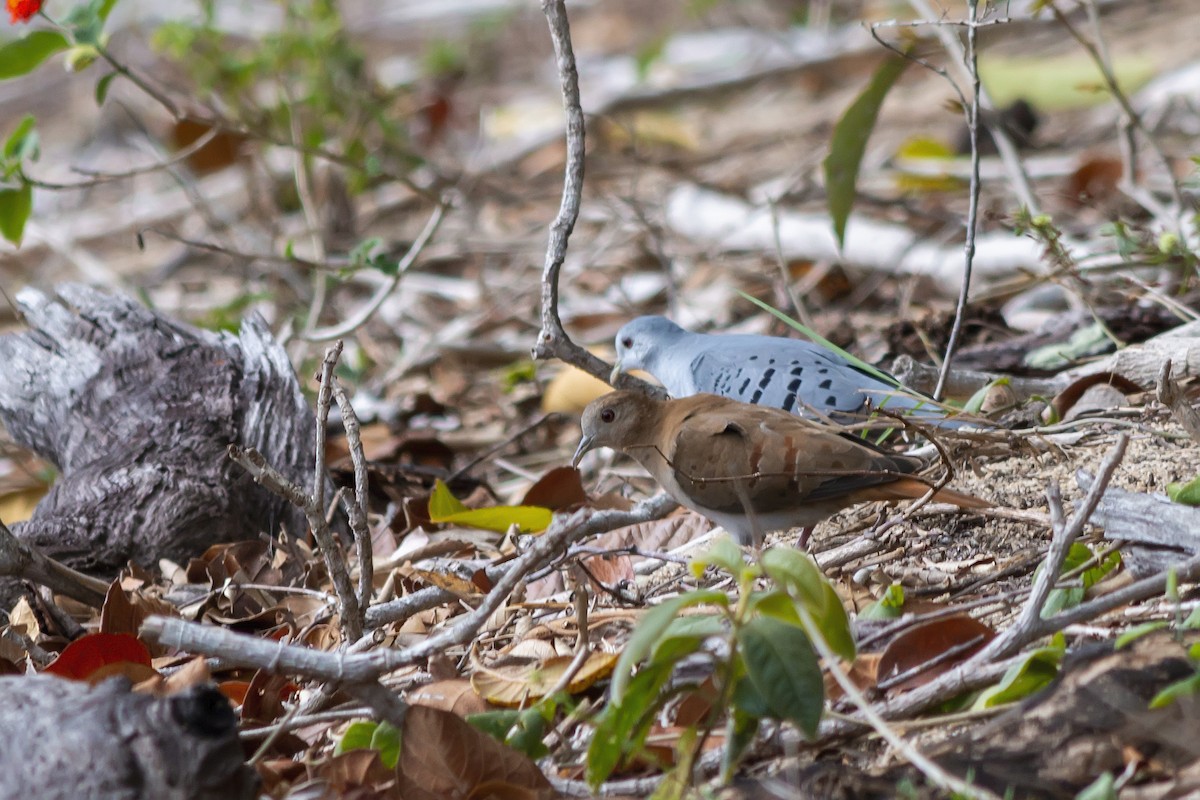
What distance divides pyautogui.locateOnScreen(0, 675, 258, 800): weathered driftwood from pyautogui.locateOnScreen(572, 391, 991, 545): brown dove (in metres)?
1.19

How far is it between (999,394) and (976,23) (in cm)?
97

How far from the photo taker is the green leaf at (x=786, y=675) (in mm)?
1689

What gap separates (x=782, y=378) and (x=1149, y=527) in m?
1.36

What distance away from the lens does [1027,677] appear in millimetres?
1867

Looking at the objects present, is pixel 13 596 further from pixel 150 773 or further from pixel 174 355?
pixel 150 773

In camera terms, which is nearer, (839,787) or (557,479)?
(839,787)

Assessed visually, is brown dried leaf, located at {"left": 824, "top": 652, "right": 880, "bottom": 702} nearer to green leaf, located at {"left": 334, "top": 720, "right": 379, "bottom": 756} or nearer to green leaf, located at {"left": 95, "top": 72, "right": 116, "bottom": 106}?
green leaf, located at {"left": 334, "top": 720, "right": 379, "bottom": 756}

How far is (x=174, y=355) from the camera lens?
3824mm

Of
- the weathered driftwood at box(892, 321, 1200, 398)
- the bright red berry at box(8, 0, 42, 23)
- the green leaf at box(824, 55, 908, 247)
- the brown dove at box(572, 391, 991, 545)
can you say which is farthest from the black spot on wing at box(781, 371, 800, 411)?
the bright red berry at box(8, 0, 42, 23)

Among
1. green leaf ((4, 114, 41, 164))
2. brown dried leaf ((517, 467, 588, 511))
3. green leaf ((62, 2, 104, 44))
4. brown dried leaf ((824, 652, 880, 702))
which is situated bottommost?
brown dried leaf ((517, 467, 588, 511))

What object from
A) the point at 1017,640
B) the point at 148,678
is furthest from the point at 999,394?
the point at 148,678

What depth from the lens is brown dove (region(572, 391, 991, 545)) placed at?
267cm

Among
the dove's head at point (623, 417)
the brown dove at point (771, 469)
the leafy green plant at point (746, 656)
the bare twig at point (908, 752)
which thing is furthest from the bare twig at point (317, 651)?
the dove's head at point (623, 417)

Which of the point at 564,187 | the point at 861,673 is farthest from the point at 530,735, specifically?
the point at 564,187
